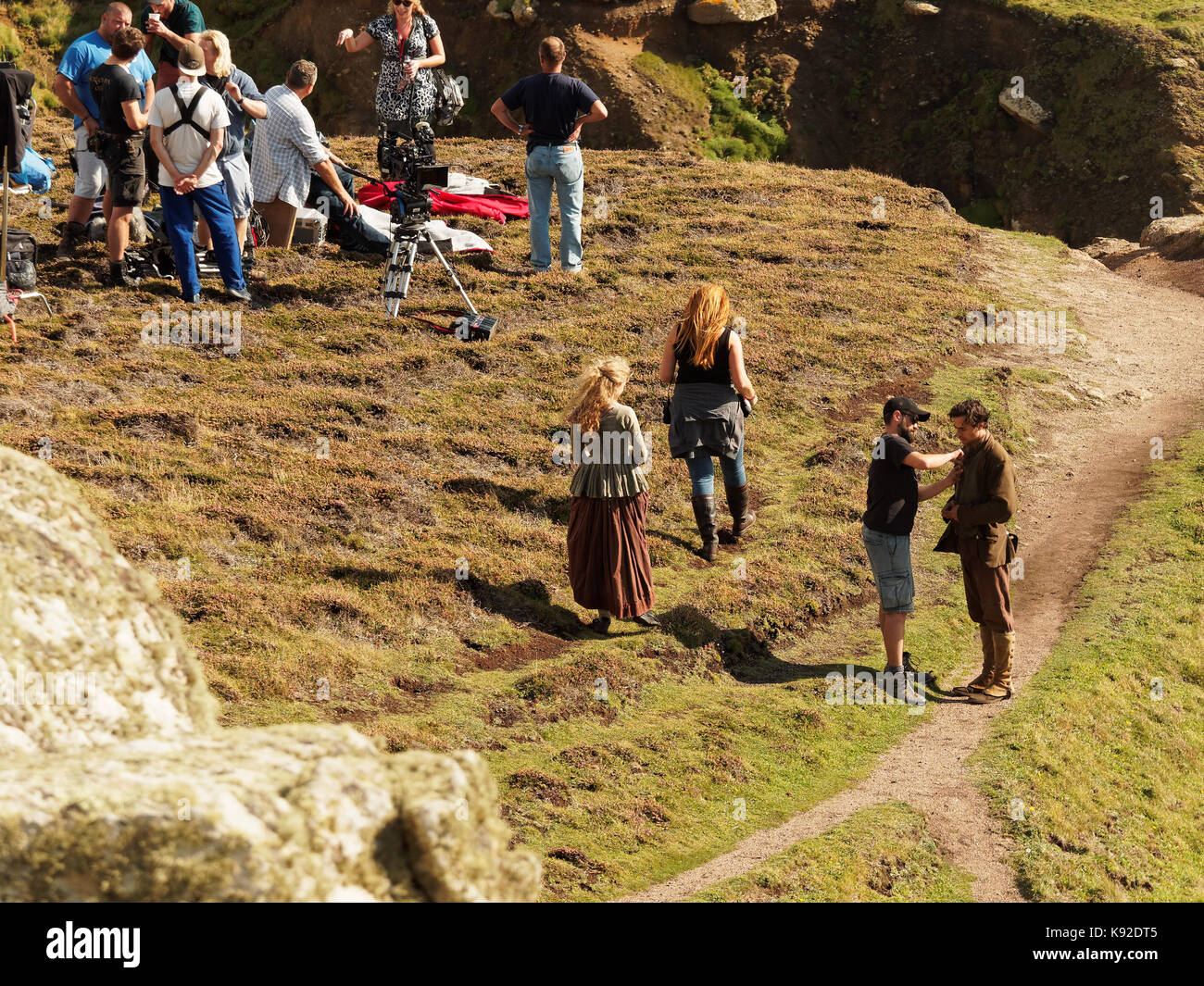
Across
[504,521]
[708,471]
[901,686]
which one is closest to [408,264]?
[504,521]

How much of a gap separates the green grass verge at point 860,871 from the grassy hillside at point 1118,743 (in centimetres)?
69

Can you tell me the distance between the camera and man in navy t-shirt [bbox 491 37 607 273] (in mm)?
18219

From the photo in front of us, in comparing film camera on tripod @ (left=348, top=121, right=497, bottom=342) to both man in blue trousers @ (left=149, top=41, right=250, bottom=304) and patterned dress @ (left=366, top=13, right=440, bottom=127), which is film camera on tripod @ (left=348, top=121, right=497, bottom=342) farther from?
man in blue trousers @ (left=149, top=41, right=250, bottom=304)

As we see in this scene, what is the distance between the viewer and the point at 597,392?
11.5 meters

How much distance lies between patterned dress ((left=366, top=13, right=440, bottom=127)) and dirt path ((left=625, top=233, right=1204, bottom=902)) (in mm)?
10389

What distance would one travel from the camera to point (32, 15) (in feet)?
139

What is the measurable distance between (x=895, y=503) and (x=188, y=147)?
9.50 meters

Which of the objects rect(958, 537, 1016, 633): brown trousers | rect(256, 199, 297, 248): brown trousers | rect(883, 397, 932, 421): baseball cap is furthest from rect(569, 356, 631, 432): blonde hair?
rect(256, 199, 297, 248): brown trousers

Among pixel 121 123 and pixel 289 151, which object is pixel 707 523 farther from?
pixel 121 123

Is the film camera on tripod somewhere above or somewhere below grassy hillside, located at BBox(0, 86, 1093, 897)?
above

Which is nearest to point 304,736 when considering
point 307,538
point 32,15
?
point 307,538

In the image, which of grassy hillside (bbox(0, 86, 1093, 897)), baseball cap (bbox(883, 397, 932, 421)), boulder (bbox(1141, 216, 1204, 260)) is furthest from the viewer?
boulder (bbox(1141, 216, 1204, 260))

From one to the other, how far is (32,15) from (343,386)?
109ft

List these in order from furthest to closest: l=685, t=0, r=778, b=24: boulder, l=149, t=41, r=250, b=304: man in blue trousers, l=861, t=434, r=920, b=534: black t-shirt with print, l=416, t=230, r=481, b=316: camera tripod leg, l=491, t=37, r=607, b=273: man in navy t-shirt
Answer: l=685, t=0, r=778, b=24: boulder
l=491, t=37, r=607, b=273: man in navy t-shirt
l=416, t=230, r=481, b=316: camera tripod leg
l=149, t=41, r=250, b=304: man in blue trousers
l=861, t=434, r=920, b=534: black t-shirt with print
